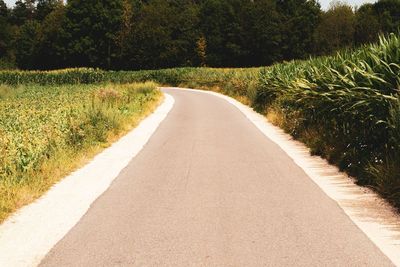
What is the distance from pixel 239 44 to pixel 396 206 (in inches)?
3947

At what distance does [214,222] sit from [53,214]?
217 centimetres

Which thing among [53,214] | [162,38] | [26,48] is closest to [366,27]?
[162,38]

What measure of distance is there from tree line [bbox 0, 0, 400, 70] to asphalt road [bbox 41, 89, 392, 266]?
9196cm

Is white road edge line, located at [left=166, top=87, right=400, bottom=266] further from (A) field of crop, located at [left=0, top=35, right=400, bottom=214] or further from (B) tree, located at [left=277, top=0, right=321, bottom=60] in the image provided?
(B) tree, located at [left=277, top=0, right=321, bottom=60]

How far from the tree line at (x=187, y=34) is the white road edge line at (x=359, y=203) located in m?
91.0

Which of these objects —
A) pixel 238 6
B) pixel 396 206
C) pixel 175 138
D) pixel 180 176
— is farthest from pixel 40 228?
pixel 238 6

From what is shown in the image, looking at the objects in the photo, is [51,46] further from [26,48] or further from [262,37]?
[262,37]

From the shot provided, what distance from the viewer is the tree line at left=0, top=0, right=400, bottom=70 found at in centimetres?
9962

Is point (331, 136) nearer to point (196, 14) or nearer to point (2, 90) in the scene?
point (2, 90)

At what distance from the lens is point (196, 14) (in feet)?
371

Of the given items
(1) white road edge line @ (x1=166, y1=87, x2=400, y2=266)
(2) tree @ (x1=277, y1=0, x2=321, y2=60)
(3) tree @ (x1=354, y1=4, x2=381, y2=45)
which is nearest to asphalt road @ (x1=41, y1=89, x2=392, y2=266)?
(1) white road edge line @ (x1=166, y1=87, x2=400, y2=266)

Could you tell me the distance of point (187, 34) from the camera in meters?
105

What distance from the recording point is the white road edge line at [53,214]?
4.86m

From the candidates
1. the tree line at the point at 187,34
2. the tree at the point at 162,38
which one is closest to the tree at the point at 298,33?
the tree line at the point at 187,34
